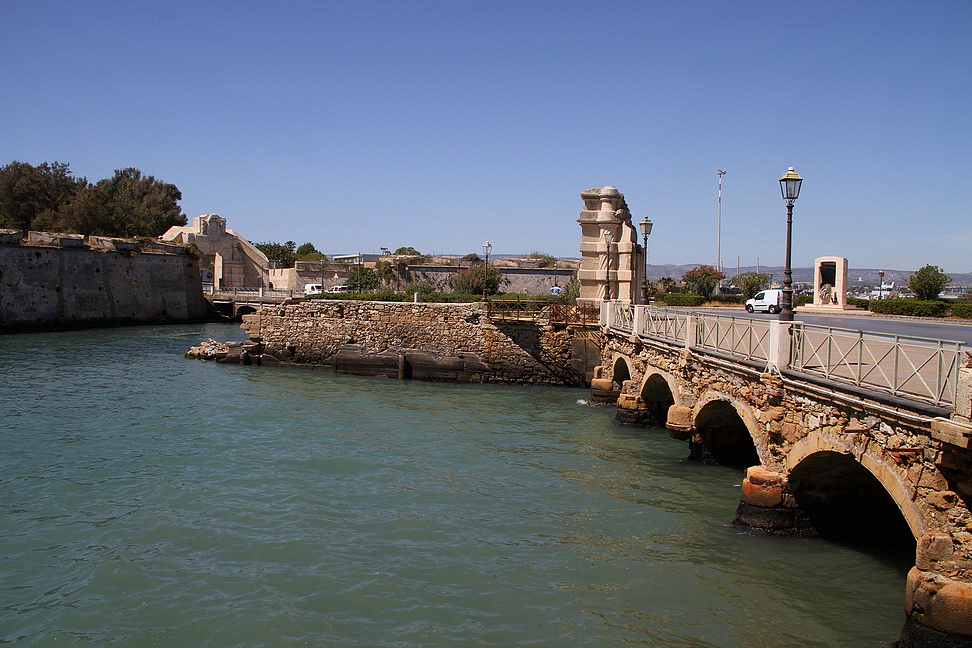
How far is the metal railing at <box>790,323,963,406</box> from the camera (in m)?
6.46

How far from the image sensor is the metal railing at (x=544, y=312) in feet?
76.9

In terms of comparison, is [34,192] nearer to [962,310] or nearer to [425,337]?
[425,337]

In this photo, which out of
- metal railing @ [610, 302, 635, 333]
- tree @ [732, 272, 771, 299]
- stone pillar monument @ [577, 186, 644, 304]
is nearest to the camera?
metal railing @ [610, 302, 635, 333]

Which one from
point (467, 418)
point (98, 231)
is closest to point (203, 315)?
point (98, 231)

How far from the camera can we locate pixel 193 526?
1048 cm

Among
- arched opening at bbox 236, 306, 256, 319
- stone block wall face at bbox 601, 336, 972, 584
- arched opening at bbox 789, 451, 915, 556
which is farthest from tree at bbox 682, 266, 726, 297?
arched opening at bbox 789, 451, 915, 556

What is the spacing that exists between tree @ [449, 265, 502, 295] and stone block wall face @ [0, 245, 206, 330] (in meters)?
20.4

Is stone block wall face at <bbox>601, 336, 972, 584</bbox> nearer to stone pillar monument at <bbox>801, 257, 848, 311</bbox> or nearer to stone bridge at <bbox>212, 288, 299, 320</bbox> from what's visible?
stone pillar monument at <bbox>801, 257, 848, 311</bbox>

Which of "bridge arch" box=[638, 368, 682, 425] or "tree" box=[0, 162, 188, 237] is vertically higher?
"tree" box=[0, 162, 188, 237]

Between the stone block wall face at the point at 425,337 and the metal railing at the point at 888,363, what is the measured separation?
14985mm

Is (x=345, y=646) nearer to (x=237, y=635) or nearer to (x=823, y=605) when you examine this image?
(x=237, y=635)

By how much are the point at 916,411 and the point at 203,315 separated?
172ft

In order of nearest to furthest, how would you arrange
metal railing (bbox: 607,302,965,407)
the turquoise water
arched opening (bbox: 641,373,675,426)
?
1. metal railing (bbox: 607,302,965,407)
2. the turquoise water
3. arched opening (bbox: 641,373,675,426)

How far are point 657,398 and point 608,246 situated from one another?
6.94 meters
